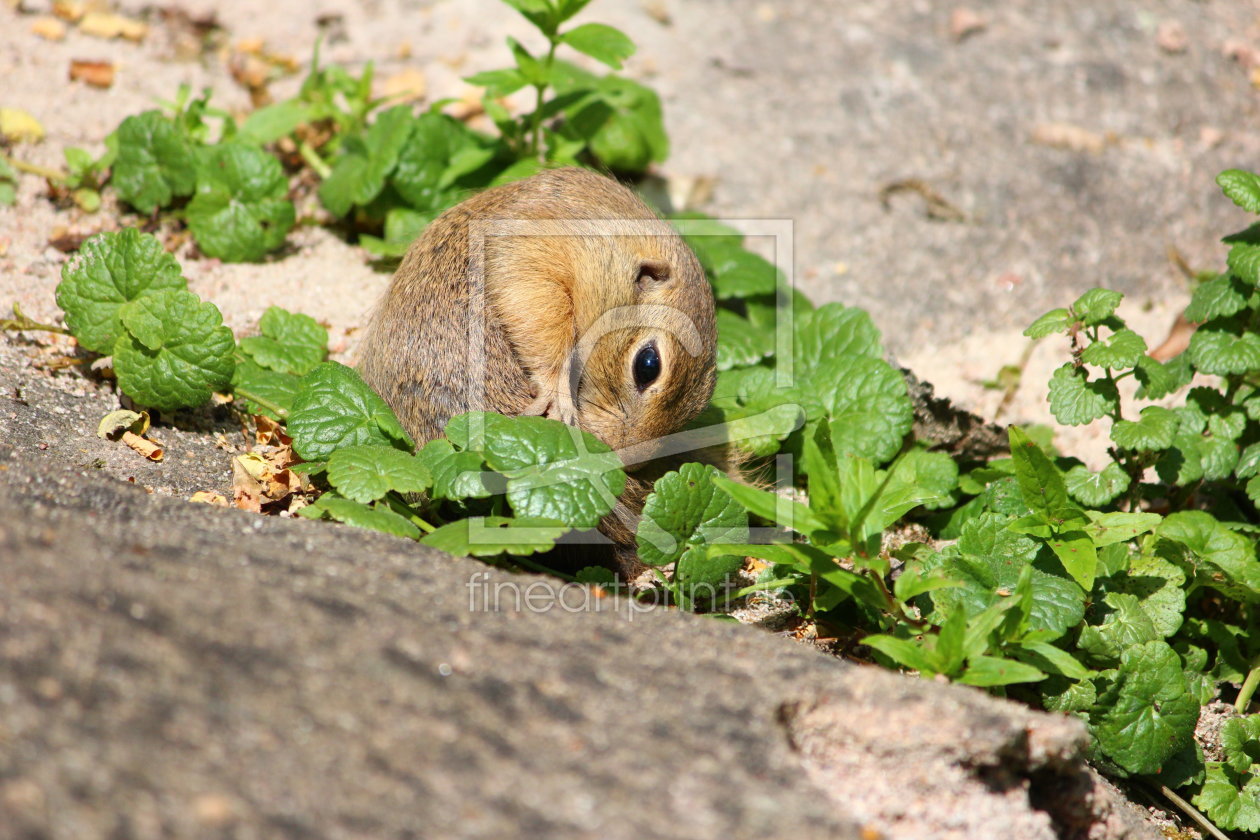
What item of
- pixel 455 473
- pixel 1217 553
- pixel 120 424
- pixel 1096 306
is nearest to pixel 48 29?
pixel 120 424

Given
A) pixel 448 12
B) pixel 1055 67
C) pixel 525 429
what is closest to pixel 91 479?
pixel 525 429

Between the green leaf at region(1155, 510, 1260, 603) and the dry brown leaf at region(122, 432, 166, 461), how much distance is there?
3158mm

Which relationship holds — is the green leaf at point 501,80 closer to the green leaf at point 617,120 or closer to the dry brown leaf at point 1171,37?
the green leaf at point 617,120

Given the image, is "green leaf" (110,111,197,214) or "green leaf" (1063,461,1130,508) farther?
"green leaf" (110,111,197,214)

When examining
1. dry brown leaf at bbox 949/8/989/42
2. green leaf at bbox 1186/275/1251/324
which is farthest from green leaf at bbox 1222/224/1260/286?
dry brown leaf at bbox 949/8/989/42

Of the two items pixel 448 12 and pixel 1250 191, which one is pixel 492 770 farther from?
pixel 448 12

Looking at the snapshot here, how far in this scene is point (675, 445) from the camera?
362cm

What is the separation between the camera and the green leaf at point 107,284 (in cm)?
357

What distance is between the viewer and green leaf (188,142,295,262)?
4551 millimetres

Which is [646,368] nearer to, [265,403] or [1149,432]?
[265,403]

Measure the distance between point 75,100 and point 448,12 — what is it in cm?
195

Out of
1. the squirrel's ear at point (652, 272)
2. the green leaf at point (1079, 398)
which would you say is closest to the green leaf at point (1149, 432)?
the green leaf at point (1079, 398)

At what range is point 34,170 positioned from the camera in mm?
4723

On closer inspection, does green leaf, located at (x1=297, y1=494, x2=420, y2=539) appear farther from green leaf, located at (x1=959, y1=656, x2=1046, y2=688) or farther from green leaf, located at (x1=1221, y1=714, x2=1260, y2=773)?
green leaf, located at (x1=1221, y1=714, x2=1260, y2=773)
